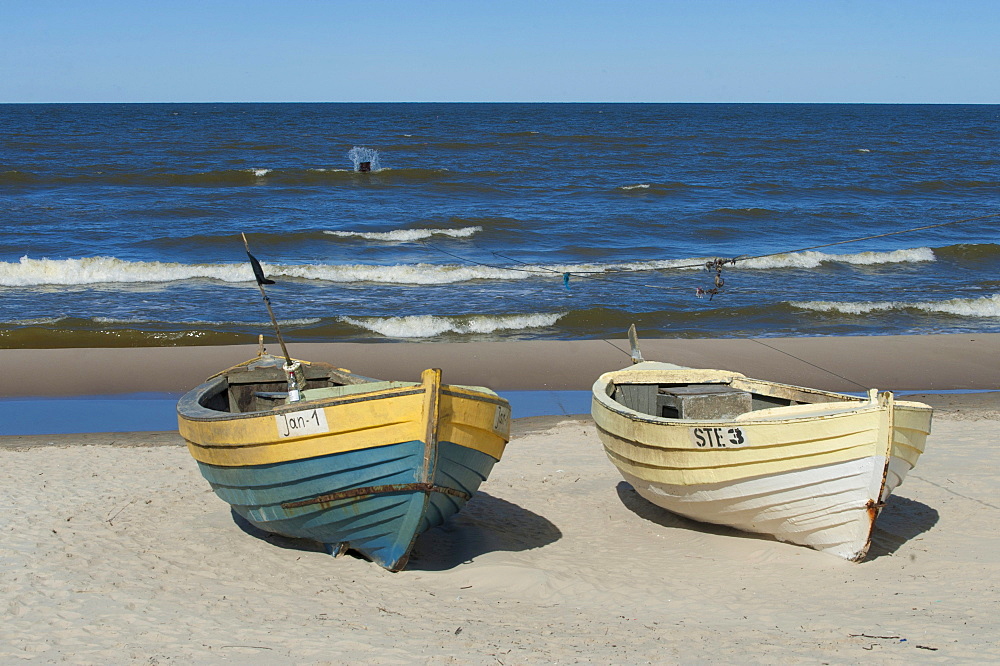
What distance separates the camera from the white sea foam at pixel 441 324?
55.0ft

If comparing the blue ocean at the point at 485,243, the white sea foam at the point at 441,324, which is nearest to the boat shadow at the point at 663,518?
the blue ocean at the point at 485,243

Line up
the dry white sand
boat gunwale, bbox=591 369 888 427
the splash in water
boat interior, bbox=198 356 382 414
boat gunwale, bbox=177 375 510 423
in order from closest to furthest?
1. the dry white sand
2. boat gunwale, bbox=177 375 510 423
3. boat gunwale, bbox=591 369 888 427
4. boat interior, bbox=198 356 382 414
5. the splash in water

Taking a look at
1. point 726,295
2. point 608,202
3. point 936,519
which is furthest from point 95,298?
point 608,202

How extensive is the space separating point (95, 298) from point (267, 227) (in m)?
8.87

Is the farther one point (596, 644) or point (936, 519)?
point (936, 519)

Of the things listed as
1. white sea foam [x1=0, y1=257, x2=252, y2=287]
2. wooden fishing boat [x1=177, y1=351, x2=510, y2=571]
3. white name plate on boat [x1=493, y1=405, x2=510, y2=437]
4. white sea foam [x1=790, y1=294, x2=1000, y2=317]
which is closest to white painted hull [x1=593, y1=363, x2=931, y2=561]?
white name plate on boat [x1=493, y1=405, x2=510, y2=437]

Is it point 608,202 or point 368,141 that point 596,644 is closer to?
point 608,202

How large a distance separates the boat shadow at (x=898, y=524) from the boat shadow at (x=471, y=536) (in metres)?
2.55

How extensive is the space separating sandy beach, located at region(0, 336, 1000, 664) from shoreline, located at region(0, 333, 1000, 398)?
333 cm

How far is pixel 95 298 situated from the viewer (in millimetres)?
18906

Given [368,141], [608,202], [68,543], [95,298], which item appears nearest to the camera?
[68,543]

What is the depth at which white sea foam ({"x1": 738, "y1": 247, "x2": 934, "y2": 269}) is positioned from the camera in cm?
2333

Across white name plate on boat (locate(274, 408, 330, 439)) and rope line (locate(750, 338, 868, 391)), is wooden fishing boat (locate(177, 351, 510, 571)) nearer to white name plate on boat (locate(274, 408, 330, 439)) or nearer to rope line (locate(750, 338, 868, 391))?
white name plate on boat (locate(274, 408, 330, 439))

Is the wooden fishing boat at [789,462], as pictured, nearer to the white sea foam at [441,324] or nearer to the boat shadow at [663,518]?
the boat shadow at [663,518]
